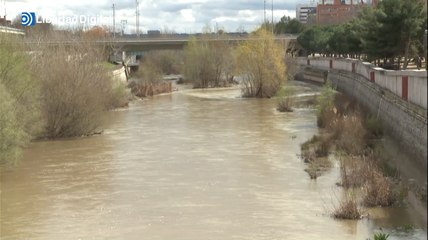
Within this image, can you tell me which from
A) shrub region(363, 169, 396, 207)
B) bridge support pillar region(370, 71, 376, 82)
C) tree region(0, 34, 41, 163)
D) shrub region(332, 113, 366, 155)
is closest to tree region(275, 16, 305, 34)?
bridge support pillar region(370, 71, 376, 82)

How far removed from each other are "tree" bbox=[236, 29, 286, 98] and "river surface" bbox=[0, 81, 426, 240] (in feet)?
65.7

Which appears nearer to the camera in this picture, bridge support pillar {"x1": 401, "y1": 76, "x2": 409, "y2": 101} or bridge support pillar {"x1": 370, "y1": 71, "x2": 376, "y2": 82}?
bridge support pillar {"x1": 401, "y1": 76, "x2": 409, "y2": 101}

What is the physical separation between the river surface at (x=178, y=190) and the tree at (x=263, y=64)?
20.0 meters

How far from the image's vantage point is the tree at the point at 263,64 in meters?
52.9

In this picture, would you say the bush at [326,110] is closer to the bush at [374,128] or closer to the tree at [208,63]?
the bush at [374,128]

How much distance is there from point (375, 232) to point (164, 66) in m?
86.9

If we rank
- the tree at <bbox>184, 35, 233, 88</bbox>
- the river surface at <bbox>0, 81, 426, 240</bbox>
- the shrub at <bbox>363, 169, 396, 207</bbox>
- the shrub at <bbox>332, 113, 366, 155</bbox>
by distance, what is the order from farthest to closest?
the tree at <bbox>184, 35, 233, 88</bbox>
the shrub at <bbox>332, 113, 366, 155</bbox>
the shrub at <bbox>363, 169, 396, 207</bbox>
the river surface at <bbox>0, 81, 426, 240</bbox>

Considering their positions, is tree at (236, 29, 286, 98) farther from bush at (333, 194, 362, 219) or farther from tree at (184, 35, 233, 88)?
bush at (333, 194, 362, 219)

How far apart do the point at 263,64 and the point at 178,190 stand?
35.5 m

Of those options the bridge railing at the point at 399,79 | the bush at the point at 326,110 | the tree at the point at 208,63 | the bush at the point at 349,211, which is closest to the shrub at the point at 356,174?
the bush at the point at 349,211

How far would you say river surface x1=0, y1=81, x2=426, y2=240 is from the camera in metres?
14.4

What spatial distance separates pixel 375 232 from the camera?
13719 mm

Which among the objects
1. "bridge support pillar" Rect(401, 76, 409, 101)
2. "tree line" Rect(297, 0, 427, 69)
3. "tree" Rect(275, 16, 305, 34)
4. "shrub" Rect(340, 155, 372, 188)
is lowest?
"shrub" Rect(340, 155, 372, 188)

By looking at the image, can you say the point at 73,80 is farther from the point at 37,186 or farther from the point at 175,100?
the point at 175,100
